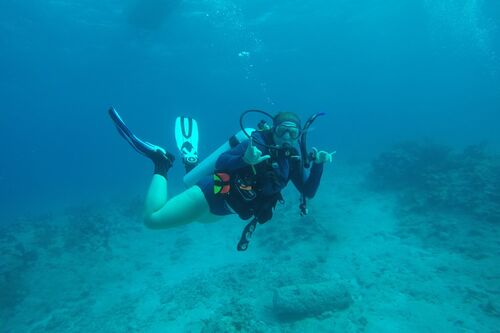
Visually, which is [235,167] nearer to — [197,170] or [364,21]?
[197,170]

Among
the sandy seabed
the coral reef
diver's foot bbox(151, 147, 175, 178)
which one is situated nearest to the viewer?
diver's foot bbox(151, 147, 175, 178)

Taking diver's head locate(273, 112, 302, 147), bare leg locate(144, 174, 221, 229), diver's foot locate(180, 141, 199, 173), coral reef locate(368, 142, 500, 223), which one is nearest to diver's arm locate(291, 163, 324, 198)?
diver's head locate(273, 112, 302, 147)

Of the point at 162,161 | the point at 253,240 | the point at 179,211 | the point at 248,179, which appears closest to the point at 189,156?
the point at 162,161

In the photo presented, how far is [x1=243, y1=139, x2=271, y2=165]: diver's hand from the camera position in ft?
12.9

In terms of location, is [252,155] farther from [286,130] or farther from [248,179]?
[286,130]

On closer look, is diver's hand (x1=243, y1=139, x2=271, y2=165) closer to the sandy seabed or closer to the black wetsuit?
the black wetsuit

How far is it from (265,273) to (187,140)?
502 cm

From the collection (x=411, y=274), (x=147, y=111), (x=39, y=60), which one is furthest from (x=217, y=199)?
(x=147, y=111)

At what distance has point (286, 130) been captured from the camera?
4.55 m

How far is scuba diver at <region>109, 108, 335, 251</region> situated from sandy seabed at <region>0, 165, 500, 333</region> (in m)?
2.87

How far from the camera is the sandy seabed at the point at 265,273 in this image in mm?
7688

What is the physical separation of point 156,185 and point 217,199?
1.40 metres

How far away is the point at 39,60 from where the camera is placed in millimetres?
36375

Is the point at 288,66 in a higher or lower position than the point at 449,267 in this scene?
higher
